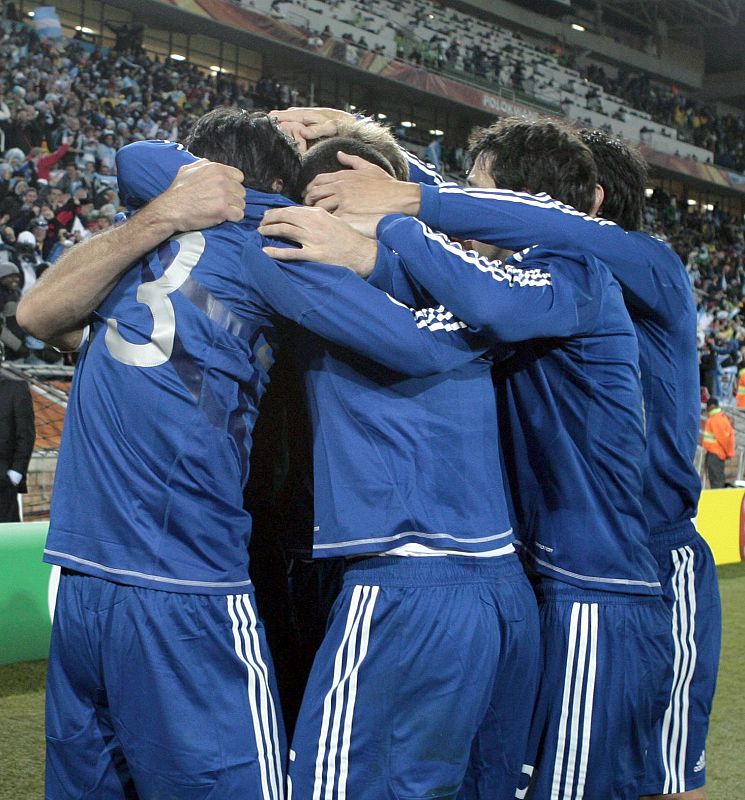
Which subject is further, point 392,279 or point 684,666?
point 684,666

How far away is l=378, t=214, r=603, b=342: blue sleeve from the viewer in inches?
80.4

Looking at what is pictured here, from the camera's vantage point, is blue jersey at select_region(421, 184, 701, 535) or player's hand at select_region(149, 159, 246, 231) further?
blue jersey at select_region(421, 184, 701, 535)

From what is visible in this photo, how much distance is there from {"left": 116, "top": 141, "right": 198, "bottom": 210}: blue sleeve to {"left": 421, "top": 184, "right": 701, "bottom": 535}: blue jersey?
0.59 metres

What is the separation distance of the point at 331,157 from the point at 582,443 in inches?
35.6

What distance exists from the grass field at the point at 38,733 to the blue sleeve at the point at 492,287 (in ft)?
9.45

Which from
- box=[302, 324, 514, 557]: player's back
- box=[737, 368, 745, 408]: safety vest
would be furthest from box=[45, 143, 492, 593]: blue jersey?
box=[737, 368, 745, 408]: safety vest

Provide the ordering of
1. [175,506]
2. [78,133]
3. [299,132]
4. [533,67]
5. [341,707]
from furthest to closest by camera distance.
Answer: [533,67] → [78,133] → [299,132] → [175,506] → [341,707]

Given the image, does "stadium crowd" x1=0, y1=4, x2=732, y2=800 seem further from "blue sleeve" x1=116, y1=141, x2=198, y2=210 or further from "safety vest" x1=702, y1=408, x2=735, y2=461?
"safety vest" x1=702, y1=408, x2=735, y2=461

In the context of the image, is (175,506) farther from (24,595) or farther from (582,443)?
(24,595)

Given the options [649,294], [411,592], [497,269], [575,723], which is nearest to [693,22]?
[649,294]

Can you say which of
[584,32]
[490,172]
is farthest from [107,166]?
[584,32]

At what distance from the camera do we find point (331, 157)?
2.39 m

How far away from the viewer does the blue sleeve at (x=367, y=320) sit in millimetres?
2000

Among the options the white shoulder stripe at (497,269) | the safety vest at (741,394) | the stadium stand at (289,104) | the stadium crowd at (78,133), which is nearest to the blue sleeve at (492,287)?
the white shoulder stripe at (497,269)
